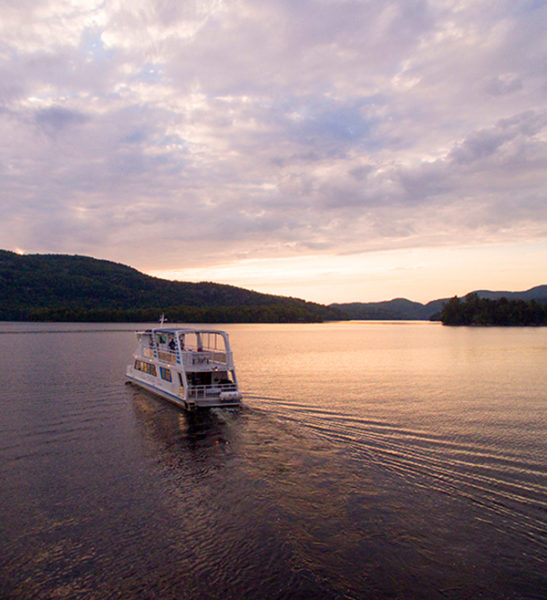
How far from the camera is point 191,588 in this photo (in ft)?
31.8

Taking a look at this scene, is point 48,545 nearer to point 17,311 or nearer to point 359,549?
point 359,549

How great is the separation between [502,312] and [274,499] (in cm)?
19716

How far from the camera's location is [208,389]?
1105 inches

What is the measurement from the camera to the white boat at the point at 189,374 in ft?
89.8

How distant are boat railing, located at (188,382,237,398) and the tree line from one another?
18320 centimetres

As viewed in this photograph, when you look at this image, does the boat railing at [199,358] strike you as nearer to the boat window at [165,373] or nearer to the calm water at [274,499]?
the boat window at [165,373]

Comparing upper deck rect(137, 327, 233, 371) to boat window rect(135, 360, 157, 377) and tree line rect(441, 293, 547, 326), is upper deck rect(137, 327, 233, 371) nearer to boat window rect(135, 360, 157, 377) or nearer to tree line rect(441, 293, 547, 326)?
boat window rect(135, 360, 157, 377)

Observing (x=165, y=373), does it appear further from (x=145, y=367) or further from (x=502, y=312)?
(x=502, y=312)

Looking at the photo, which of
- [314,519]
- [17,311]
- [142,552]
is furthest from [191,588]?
[17,311]

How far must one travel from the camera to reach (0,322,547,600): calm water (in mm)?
10086

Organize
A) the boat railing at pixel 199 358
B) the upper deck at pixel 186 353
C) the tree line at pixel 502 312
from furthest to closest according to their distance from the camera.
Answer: the tree line at pixel 502 312 → the boat railing at pixel 199 358 → the upper deck at pixel 186 353

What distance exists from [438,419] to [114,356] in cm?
4708

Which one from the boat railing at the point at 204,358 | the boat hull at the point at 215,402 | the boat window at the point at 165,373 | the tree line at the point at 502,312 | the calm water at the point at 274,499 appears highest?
the tree line at the point at 502,312

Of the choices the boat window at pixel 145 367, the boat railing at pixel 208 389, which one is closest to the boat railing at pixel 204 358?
the boat railing at pixel 208 389
